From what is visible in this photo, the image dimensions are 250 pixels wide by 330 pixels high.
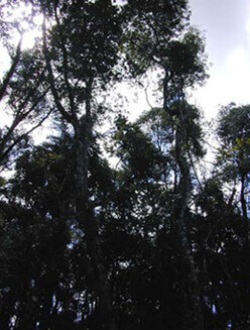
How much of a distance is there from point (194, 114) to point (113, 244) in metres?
8.54

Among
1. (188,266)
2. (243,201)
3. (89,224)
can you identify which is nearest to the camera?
(188,266)

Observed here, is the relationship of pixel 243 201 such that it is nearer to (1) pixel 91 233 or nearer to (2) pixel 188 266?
(2) pixel 188 266

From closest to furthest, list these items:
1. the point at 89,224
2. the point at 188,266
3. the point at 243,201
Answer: the point at 188,266, the point at 89,224, the point at 243,201

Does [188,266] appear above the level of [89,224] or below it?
below

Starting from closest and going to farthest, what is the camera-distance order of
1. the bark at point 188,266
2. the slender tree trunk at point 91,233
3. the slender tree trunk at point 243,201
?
the slender tree trunk at point 91,233 → the bark at point 188,266 → the slender tree trunk at point 243,201

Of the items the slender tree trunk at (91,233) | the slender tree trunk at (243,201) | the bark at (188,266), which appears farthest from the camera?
the slender tree trunk at (243,201)

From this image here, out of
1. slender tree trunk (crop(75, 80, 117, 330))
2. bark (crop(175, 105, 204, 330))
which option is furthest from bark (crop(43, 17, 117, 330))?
bark (crop(175, 105, 204, 330))

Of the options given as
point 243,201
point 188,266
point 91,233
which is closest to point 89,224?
point 91,233

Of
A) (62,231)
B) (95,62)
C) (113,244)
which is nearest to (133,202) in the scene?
(113,244)

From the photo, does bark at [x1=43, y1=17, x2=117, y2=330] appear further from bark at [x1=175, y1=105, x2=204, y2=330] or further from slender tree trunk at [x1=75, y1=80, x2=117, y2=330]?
bark at [x1=175, y1=105, x2=204, y2=330]

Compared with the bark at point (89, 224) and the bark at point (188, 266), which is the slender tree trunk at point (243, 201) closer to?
the bark at point (188, 266)

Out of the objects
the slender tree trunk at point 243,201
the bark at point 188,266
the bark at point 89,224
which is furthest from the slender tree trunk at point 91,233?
the slender tree trunk at point 243,201

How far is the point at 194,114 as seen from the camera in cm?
1673

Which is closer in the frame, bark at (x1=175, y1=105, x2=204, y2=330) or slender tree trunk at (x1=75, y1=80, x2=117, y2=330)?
slender tree trunk at (x1=75, y1=80, x2=117, y2=330)
